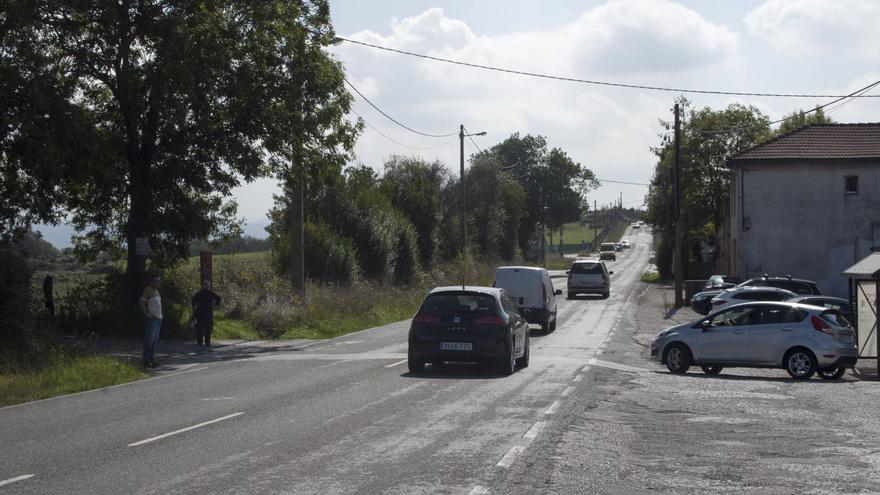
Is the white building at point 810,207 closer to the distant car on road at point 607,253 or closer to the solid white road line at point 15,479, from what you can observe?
the solid white road line at point 15,479

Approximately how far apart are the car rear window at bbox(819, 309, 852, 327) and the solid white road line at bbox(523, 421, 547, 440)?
32.8ft

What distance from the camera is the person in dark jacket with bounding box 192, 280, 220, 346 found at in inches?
1018

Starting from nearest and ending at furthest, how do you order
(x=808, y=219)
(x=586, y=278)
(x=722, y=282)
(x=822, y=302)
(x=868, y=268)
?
(x=868, y=268), (x=822, y=302), (x=722, y=282), (x=808, y=219), (x=586, y=278)

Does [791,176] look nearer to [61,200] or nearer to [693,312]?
[693,312]

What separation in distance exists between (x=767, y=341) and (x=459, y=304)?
252 inches

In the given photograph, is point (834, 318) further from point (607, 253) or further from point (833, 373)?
point (607, 253)

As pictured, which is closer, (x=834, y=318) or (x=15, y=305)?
(x=15, y=305)

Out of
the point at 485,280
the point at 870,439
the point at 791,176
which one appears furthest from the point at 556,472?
the point at 485,280

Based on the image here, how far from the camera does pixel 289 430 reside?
1159 centimetres

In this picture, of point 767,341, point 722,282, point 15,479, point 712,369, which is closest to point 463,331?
point 712,369

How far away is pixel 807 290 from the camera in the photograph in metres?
35.5

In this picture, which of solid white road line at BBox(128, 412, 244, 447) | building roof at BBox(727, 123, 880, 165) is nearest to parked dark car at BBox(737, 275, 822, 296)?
building roof at BBox(727, 123, 880, 165)

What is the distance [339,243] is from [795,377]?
2740cm

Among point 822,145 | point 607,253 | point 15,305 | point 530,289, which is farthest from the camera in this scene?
point 607,253
